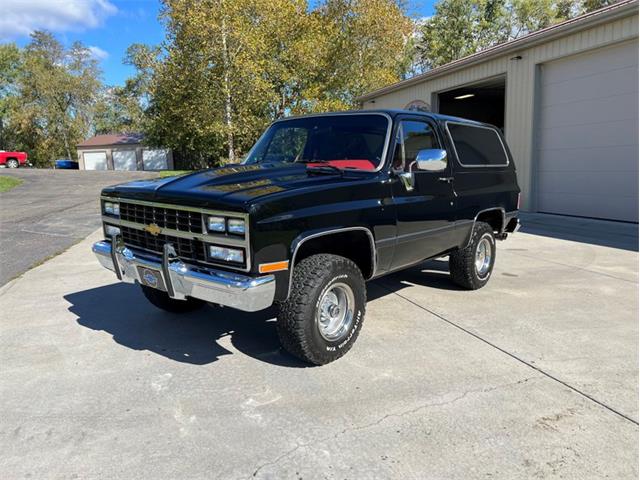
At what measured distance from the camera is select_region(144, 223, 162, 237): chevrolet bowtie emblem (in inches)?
149

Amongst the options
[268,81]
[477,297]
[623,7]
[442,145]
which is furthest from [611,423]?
[268,81]

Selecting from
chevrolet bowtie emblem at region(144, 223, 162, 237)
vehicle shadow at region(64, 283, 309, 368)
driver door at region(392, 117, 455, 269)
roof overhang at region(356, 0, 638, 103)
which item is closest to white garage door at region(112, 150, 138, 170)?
roof overhang at region(356, 0, 638, 103)

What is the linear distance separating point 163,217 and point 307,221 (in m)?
1.15

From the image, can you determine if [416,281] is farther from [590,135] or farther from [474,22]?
[474,22]

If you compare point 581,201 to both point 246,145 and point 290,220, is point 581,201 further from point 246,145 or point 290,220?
point 246,145

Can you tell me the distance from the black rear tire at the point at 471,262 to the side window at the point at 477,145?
771mm

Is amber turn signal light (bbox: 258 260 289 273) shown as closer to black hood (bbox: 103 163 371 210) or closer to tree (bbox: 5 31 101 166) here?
black hood (bbox: 103 163 371 210)

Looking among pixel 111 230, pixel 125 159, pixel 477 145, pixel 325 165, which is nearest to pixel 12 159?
pixel 125 159

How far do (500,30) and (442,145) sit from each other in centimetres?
4158

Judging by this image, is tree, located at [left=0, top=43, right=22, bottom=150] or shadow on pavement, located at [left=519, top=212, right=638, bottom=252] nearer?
shadow on pavement, located at [left=519, top=212, right=638, bottom=252]

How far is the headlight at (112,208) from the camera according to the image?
4.30 metres

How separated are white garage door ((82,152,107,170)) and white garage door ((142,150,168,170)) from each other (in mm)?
4920

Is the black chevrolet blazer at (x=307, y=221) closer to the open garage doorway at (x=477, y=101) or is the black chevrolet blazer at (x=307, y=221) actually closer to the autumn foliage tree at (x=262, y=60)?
the open garage doorway at (x=477, y=101)

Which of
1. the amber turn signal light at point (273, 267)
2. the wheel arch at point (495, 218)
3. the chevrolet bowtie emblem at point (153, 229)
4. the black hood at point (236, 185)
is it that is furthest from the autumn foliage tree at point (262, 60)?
the amber turn signal light at point (273, 267)
